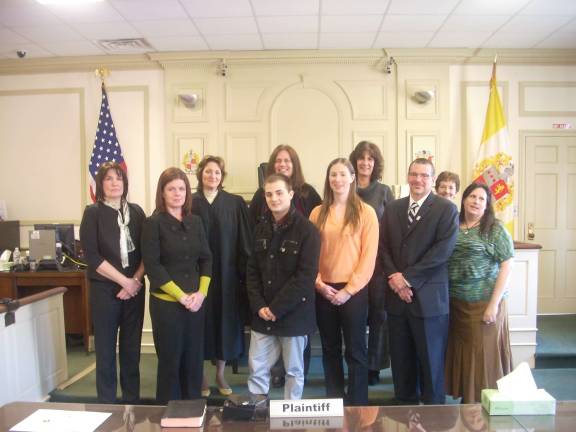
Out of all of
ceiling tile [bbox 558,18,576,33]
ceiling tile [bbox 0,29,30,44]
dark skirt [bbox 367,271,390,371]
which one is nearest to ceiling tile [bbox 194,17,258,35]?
ceiling tile [bbox 0,29,30,44]

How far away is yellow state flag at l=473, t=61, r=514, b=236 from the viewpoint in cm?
454

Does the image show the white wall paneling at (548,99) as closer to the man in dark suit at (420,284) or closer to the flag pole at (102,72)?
the man in dark suit at (420,284)

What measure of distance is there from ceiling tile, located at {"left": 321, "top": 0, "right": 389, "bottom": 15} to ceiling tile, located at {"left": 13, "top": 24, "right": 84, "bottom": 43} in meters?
2.34

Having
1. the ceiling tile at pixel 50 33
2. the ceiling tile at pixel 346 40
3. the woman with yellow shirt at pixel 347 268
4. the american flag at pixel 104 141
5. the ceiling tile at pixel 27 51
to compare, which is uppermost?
the ceiling tile at pixel 346 40

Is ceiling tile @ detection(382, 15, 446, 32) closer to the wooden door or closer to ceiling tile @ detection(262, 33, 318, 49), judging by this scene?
ceiling tile @ detection(262, 33, 318, 49)

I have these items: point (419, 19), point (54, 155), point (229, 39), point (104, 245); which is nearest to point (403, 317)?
point (104, 245)

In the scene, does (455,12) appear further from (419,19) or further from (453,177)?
(453,177)

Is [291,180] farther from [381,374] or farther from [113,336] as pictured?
[381,374]

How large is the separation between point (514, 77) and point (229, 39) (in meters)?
3.06

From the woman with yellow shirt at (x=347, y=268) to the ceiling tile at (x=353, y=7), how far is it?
189cm

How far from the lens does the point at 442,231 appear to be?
7.43 ft

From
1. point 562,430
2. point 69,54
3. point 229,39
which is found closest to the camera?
point 562,430

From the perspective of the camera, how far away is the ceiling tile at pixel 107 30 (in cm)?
→ 390

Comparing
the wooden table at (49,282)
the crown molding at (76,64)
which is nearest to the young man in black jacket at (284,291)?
the wooden table at (49,282)
